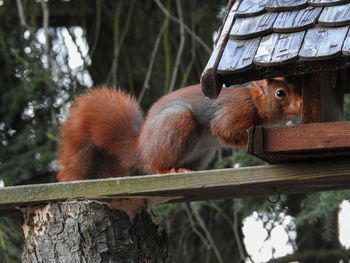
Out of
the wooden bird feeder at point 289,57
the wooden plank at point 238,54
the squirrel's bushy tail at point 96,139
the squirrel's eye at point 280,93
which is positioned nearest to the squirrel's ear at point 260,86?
the squirrel's eye at point 280,93

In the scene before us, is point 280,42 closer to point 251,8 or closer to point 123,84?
point 251,8

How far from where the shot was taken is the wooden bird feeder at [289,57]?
1343 millimetres

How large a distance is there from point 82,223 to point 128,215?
0.12 metres

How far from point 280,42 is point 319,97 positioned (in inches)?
7.7

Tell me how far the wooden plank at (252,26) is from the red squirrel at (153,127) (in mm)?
528

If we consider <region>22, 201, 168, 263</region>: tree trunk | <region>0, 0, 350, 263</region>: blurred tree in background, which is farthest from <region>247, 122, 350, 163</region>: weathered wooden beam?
<region>0, 0, 350, 263</region>: blurred tree in background

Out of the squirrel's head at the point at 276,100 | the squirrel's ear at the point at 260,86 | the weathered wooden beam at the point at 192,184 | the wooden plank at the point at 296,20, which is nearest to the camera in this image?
the wooden plank at the point at 296,20

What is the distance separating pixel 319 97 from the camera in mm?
1510

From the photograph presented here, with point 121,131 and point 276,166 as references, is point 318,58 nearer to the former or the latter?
point 276,166

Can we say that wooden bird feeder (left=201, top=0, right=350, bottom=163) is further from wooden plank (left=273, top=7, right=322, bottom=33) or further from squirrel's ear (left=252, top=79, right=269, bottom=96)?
squirrel's ear (left=252, top=79, right=269, bottom=96)

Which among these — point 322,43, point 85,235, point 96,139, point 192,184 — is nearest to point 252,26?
point 322,43

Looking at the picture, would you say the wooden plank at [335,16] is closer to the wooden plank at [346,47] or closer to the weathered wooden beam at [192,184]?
the wooden plank at [346,47]

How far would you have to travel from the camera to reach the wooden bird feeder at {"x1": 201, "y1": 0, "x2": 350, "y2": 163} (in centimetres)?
134

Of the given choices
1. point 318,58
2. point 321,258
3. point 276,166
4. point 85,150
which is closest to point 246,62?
point 318,58
